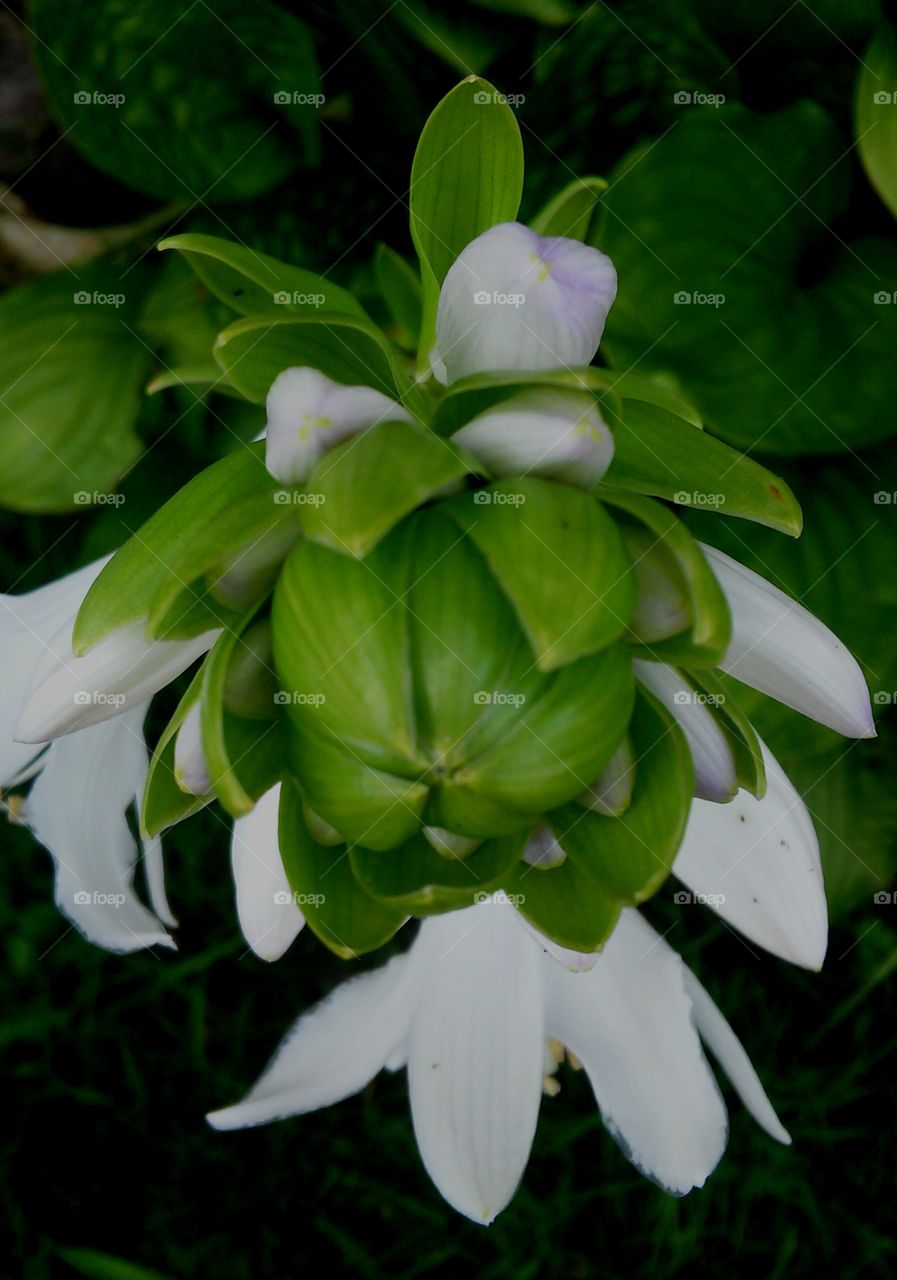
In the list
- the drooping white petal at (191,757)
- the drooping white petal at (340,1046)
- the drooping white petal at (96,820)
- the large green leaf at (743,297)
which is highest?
the large green leaf at (743,297)

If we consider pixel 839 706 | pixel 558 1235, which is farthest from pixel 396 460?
pixel 558 1235

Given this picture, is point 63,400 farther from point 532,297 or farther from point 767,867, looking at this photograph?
point 767,867

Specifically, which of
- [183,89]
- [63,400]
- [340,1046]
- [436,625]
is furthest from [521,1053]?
[183,89]

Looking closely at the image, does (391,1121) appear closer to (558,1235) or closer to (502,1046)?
(558,1235)

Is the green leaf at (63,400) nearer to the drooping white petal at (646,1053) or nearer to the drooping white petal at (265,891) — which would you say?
the drooping white petal at (265,891)

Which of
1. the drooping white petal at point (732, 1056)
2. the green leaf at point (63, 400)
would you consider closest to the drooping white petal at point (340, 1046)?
the drooping white petal at point (732, 1056)
